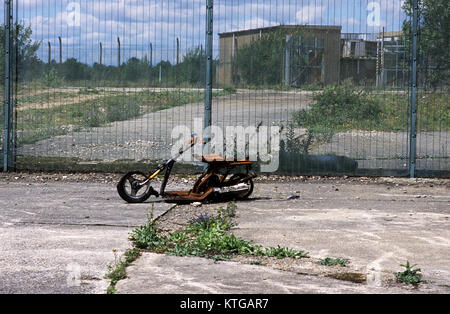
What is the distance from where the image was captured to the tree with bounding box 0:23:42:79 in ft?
36.9

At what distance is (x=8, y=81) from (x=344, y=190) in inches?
223

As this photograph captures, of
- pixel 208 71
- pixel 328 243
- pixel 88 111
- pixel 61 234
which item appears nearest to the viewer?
pixel 328 243

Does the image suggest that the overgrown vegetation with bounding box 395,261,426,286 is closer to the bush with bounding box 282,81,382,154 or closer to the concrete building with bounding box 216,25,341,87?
the bush with bounding box 282,81,382,154

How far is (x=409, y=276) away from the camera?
5199 millimetres

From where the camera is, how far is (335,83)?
Answer: 11.1 m

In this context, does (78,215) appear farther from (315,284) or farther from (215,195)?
(315,284)

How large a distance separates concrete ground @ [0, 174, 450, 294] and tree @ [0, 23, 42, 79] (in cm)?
197

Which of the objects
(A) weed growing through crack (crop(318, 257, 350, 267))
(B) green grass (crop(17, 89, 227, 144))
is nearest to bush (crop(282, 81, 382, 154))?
(B) green grass (crop(17, 89, 227, 144))

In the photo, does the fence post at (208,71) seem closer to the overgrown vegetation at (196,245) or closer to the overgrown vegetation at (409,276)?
the overgrown vegetation at (196,245)

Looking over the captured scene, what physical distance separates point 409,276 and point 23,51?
8234 mm

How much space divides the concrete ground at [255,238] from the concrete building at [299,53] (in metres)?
1.81

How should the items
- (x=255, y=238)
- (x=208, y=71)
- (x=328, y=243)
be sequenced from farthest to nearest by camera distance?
(x=208, y=71) → (x=255, y=238) → (x=328, y=243)

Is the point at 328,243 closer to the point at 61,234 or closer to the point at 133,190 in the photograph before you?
the point at 61,234

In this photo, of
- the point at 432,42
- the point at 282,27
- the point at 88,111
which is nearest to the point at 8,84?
the point at 88,111
